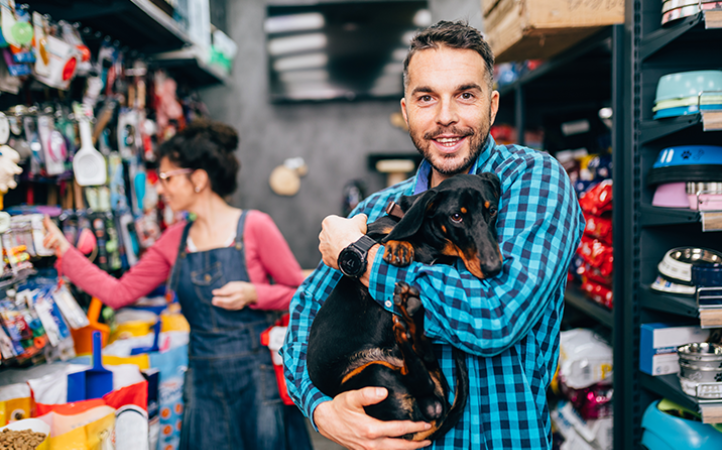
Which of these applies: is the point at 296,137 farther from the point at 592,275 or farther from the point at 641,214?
the point at 641,214

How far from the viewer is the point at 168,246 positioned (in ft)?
5.94

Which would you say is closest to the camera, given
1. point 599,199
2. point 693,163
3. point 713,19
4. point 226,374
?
point 713,19

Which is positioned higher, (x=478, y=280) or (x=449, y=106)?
(x=449, y=106)

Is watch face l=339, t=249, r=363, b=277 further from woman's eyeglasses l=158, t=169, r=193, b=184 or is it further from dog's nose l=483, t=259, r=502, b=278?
woman's eyeglasses l=158, t=169, r=193, b=184

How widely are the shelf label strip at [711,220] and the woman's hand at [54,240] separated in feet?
7.02

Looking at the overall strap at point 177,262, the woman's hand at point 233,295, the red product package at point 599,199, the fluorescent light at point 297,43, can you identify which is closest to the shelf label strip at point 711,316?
the red product package at point 599,199


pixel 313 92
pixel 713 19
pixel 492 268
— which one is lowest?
pixel 492 268

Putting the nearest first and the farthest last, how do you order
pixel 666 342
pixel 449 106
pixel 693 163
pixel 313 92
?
pixel 449 106, pixel 693 163, pixel 666 342, pixel 313 92

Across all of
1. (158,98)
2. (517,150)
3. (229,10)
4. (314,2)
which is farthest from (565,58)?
(229,10)

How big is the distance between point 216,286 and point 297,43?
2.85 meters

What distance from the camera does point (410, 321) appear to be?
84 cm

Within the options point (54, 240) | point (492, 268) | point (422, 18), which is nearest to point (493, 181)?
point (492, 268)

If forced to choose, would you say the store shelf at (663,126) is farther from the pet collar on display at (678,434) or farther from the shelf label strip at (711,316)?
the pet collar on display at (678,434)

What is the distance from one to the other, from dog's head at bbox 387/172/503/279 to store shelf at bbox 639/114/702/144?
2.82 feet
